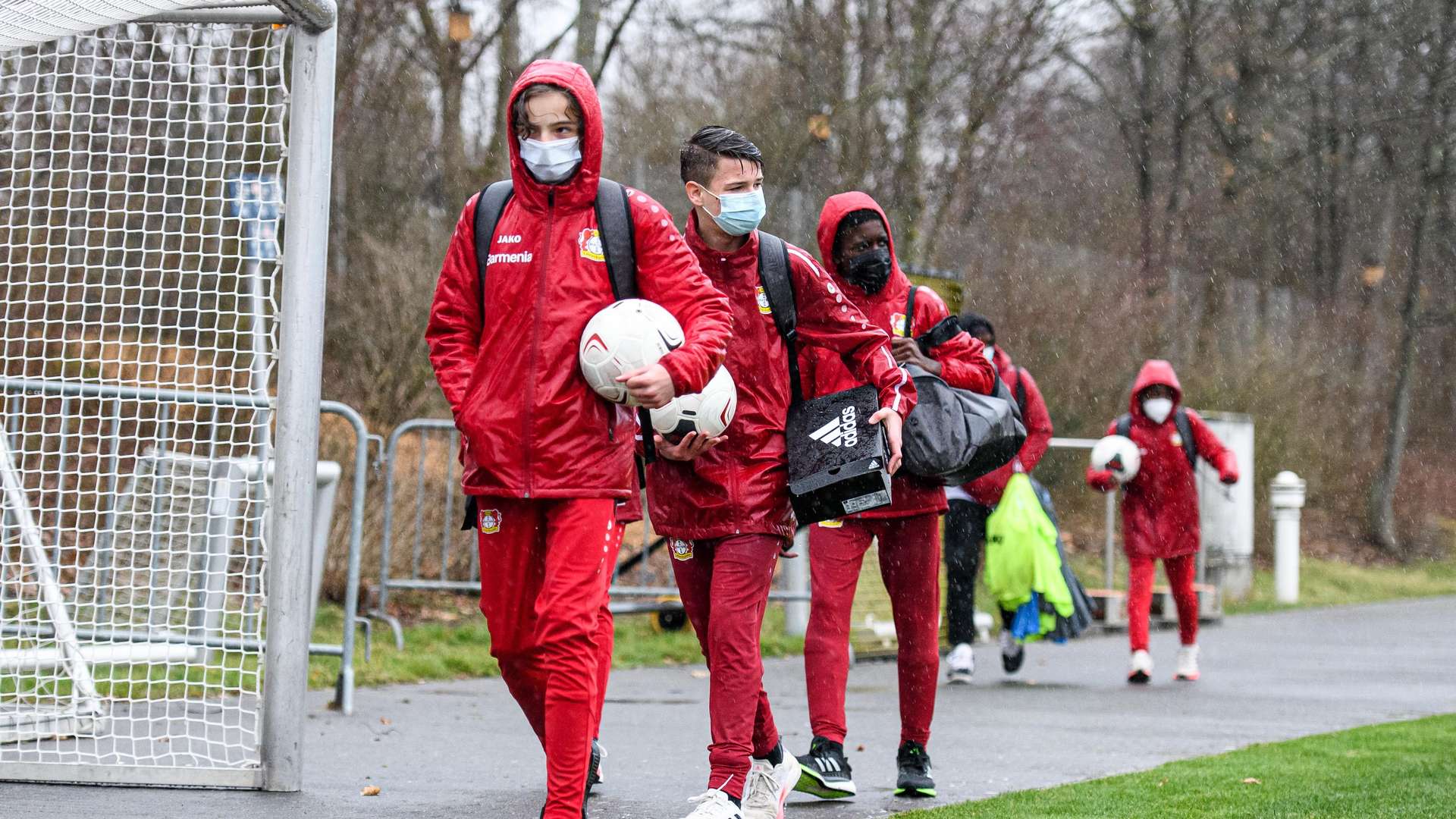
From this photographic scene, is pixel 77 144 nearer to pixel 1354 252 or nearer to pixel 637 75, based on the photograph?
pixel 637 75

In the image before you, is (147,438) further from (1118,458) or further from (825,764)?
(1118,458)

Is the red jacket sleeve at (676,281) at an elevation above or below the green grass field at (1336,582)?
above

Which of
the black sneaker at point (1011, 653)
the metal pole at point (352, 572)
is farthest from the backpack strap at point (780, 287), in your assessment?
the black sneaker at point (1011, 653)

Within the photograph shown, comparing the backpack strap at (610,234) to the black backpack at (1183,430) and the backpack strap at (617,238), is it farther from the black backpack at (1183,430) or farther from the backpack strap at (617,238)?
the black backpack at (1183,430)

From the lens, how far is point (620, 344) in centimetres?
449

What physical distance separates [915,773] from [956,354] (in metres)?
1.53

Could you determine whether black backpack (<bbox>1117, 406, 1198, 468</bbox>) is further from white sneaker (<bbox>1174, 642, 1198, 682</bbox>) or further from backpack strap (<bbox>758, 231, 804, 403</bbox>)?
backpack strap (<bbox>758, 231, 804, 403</bbox>)

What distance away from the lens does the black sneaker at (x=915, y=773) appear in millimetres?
5746

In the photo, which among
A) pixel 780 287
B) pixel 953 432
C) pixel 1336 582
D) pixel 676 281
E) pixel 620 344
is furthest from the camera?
pixel 1336 582

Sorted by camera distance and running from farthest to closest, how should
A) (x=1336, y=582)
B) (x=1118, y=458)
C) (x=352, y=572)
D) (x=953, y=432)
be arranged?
(x=1336, y=582), (x=1118, y=458), (x=352, y=572), (x=953, y=432)

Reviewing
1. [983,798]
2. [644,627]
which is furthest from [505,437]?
[644,627]


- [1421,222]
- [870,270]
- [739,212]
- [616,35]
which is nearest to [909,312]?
[870,270]

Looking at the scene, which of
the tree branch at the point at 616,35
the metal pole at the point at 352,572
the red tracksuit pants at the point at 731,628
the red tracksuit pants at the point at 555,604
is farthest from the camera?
the tree branch at the point at 616,35

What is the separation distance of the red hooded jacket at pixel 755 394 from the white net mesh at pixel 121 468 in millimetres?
1790
